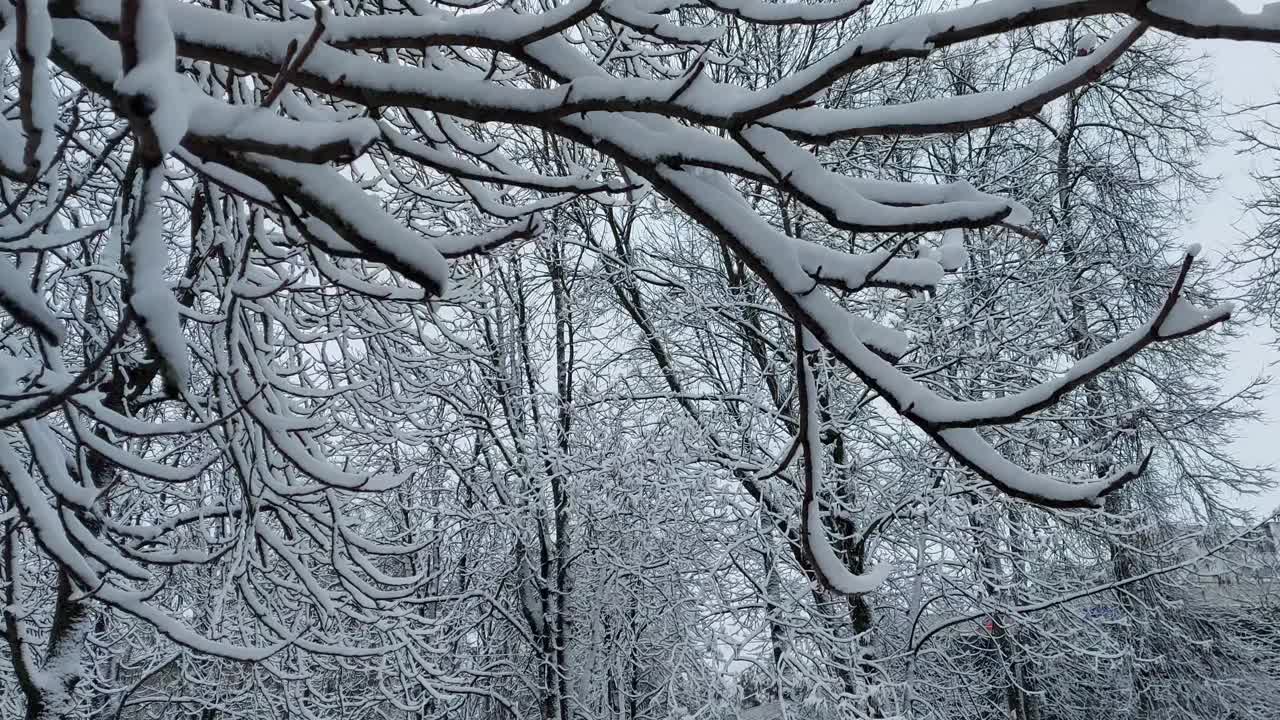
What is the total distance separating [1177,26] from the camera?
114cm

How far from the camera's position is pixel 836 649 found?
584cm

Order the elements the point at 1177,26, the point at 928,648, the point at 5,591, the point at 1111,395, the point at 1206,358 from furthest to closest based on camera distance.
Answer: the point at 1206,358, the point at 1111,395, the point at 928,648, the point at 5,591, the point at 1177,26

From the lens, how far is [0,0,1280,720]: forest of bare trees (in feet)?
4.29

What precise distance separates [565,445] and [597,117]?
718 cm

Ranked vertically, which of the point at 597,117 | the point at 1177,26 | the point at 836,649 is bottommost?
the point at 836,649

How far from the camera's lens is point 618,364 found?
347 inches

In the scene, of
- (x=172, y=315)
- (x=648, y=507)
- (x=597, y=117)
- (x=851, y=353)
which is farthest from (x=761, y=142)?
(x=648, y=507)

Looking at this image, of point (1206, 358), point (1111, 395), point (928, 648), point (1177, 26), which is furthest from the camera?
point (1206, 358)

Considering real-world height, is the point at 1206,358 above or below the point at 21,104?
above

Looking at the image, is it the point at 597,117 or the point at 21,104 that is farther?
the point at 597,117

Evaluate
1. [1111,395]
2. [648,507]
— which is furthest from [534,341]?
[1111,395]

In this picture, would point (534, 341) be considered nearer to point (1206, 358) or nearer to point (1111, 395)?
point (1111, 395)

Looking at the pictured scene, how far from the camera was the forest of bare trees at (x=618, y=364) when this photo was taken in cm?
131

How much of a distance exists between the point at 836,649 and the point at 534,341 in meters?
4.70
